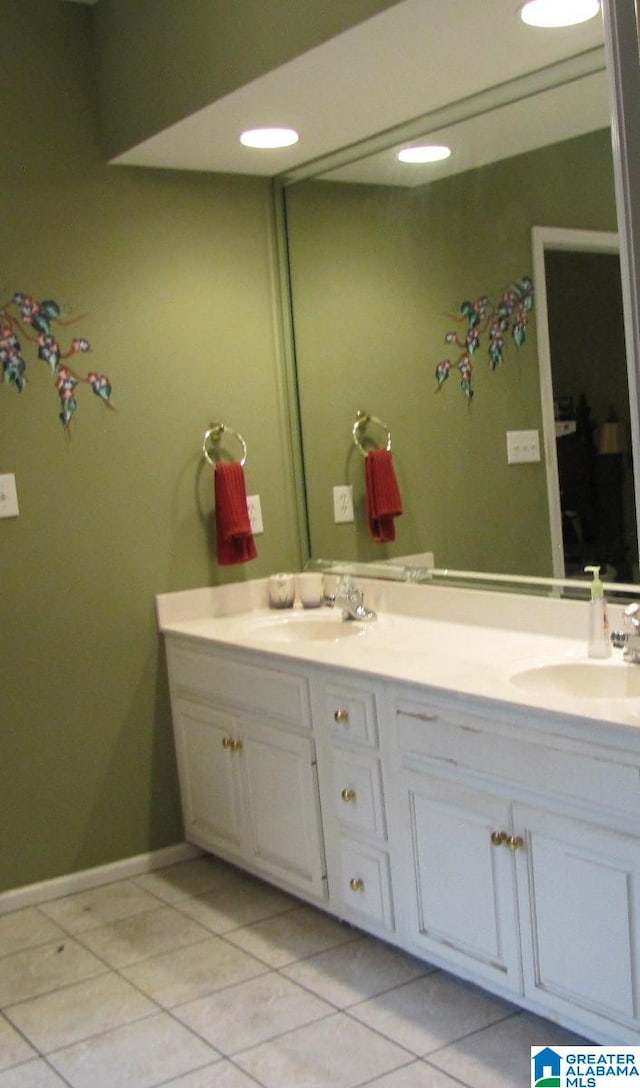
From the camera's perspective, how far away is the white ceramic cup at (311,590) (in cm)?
361

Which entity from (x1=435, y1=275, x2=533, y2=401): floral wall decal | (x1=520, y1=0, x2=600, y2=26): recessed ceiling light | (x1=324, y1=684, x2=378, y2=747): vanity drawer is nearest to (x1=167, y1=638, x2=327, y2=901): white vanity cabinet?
(x1=324, y1=684, x2=378, y2=747): vanity drawer

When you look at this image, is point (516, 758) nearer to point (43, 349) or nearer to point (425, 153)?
point (425, 153)

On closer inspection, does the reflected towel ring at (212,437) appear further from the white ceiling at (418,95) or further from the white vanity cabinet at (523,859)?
the white vanity cabinet at (523,859)

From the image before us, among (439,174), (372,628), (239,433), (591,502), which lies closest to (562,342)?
(591,502)

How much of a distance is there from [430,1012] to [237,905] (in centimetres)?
84

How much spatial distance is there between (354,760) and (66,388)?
1364mm

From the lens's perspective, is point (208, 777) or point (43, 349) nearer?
point (43, 349)

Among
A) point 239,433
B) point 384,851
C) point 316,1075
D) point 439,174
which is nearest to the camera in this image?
point 316,1075

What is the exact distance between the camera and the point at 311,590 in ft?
11.9

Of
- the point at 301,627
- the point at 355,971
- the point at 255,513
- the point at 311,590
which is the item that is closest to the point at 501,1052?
the point at 355,971

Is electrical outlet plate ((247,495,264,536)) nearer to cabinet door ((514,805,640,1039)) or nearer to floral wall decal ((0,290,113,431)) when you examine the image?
floral wall decal ((0,290,113,431))

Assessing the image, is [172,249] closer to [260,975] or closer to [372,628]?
[372,628]

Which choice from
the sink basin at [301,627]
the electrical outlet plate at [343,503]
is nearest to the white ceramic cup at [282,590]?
the sink basin at [301,627]

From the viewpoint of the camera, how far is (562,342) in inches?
109
